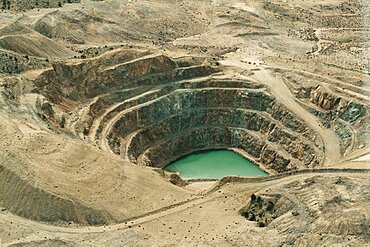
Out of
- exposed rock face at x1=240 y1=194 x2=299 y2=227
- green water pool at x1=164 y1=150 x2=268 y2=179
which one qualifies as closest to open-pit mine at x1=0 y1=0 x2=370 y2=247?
exposed rock face at x1=240 y1=194 x2=299 y2=227

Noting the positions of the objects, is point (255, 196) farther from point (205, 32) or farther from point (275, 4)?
point (275, 4)

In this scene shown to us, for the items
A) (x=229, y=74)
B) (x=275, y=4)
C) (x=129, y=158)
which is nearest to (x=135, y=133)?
(x=129, y=158)

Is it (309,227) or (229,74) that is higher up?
(229,74)

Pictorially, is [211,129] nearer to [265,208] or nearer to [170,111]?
[170,111]

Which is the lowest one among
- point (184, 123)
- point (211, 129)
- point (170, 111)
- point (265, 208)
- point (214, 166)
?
point (214, 166)

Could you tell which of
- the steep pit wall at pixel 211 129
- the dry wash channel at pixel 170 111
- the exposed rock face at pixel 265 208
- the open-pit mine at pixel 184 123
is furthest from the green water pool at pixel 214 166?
the exposed rock face at pixel 265 208

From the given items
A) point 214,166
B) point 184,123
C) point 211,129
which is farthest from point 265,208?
point 184,123
